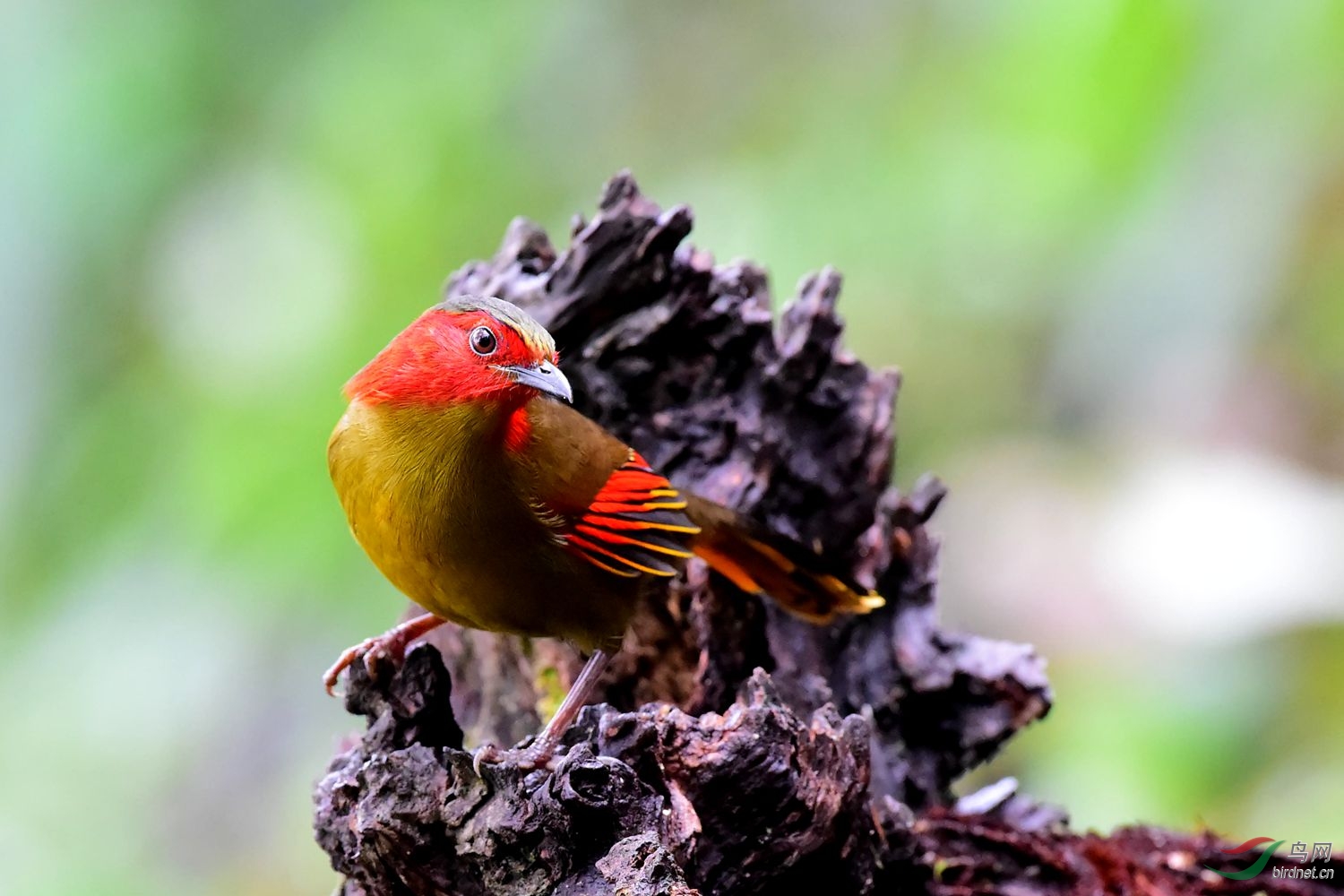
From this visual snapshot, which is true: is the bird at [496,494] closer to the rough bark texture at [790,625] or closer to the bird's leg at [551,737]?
the bird's leg at [551,737]

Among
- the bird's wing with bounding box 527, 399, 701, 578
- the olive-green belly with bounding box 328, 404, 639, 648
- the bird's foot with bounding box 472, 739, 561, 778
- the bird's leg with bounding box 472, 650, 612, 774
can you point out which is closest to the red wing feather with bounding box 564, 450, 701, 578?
the bird's wing with bounding box 527, 399, 701, 578

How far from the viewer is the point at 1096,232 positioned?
18.5 feet

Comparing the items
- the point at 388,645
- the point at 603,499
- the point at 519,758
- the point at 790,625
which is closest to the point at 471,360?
the point at 603,499

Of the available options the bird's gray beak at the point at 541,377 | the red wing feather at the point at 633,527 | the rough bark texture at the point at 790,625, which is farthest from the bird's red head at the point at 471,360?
the rough bark texture at the point at 790,625

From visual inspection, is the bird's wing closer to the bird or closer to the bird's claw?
the bird

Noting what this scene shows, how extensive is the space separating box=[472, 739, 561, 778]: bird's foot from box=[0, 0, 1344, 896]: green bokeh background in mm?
2750

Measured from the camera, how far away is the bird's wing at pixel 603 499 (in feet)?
11.1

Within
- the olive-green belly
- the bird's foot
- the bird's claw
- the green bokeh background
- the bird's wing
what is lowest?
the bird's foot

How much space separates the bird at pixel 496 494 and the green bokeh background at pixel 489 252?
2030 mm

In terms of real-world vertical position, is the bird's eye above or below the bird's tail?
above

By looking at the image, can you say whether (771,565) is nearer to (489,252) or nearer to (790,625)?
(790,625)

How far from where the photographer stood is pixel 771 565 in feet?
12.7

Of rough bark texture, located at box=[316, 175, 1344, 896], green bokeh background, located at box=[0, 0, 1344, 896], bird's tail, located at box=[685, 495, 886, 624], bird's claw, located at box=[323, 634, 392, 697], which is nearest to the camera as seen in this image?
bird's claw, located at box=[323, 634, 392, 697]

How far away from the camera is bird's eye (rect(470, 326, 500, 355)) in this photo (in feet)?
10.1
